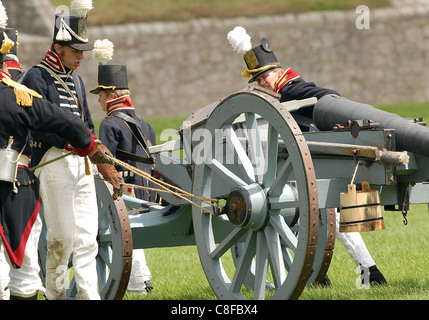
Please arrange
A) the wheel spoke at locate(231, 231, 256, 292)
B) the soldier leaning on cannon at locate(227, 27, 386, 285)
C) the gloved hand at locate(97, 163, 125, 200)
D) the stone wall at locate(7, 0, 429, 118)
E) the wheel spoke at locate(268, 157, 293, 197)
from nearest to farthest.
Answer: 1. the wheel spoke at locate(268, 157, 293, 197)
2. the wheel spoke at locate(231, 231, 256, 292)
3. the gloved hand at locate(97, 163, 125, 200)
4. the soldier leaning on cannon at locate(227, 27, 386, 285)
5. the stone wall at locate(7, 0, 429, 118)

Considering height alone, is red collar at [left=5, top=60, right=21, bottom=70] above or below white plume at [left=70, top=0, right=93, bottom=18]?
below

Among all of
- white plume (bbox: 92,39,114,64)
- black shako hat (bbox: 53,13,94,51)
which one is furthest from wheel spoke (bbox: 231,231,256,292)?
white plume (bbox: 92,39,114,64)

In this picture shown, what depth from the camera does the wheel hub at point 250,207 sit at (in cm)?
477

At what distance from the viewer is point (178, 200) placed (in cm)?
580

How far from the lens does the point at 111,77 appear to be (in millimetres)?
7117

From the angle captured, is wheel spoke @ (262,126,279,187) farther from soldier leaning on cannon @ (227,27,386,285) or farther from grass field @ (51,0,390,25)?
grass field @ (51,0,390,25)

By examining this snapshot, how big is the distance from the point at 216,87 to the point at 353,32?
3580 millimetres

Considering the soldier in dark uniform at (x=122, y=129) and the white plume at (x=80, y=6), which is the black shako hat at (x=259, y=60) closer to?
the soldier in dark uniform at (x=122, y=129)

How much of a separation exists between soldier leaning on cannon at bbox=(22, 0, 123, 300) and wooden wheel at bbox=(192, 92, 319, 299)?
0.59m

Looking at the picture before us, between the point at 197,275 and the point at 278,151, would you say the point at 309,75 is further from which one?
the point at 278,151

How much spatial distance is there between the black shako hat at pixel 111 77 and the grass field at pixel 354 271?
1.54 metres

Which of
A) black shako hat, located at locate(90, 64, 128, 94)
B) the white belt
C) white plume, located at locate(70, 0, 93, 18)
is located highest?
white plume, located at locate(70, 0, 93, 18)

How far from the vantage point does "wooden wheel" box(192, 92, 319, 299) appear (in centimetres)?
446
